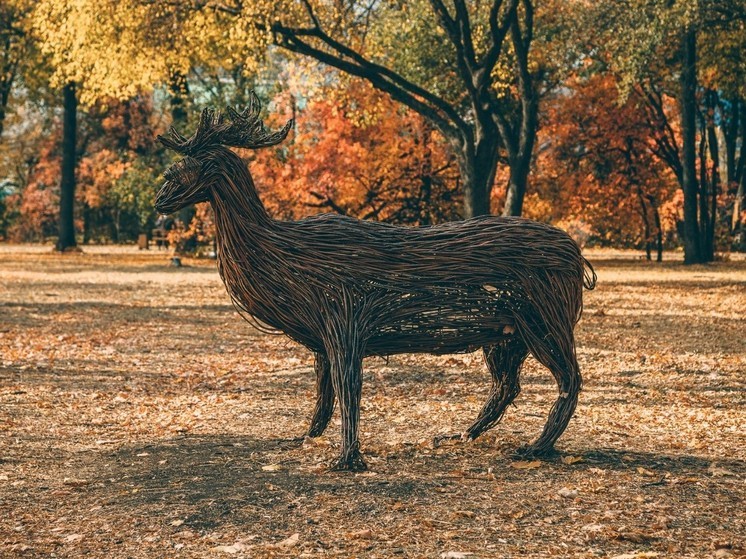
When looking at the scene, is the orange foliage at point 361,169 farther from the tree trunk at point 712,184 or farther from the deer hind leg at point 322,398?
the deer hind leg at point 322,398

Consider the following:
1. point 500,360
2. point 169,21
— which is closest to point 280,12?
point 169,21

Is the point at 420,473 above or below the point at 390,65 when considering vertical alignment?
below

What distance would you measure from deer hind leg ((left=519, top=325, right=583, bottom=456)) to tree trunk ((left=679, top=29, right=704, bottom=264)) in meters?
26.3

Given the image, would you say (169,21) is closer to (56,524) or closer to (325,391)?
(325,391)

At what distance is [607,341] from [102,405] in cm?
760

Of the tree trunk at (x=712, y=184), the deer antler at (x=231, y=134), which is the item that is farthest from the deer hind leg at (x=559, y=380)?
the tree trunk at (x=712, y=184)

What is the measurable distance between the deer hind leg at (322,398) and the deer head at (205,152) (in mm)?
1421

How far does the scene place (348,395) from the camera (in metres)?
6.28

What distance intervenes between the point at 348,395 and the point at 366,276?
0.77 meters

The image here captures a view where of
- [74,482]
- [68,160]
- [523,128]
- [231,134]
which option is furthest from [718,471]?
[68,160]

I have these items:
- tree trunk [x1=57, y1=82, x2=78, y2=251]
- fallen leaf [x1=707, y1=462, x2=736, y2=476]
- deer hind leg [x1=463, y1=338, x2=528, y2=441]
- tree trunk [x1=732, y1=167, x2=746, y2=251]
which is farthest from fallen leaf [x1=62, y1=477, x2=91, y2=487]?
tree trunk [x1=732, y1=167, x2=746, y2=251]

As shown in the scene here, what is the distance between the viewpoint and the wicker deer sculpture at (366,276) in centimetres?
638

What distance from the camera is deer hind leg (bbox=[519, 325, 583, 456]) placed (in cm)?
666

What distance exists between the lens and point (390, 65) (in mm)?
31766
